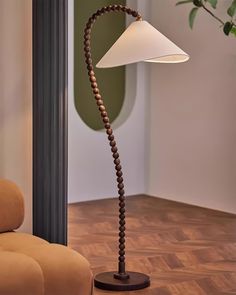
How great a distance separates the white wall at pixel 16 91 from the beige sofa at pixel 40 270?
629mm

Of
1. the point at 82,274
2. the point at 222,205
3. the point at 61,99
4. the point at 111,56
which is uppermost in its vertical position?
the point at 111,56

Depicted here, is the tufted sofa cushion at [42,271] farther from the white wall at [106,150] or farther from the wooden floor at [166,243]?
the white wall at [106,150]

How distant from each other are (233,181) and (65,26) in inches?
131

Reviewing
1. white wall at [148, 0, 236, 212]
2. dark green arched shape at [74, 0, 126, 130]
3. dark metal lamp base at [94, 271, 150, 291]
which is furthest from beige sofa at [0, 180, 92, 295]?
dark green arched shape at [74, 0, 126, 130]

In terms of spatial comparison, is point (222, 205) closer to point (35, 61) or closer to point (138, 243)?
point (138, 243)

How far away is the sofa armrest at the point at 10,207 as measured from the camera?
305 centimetres

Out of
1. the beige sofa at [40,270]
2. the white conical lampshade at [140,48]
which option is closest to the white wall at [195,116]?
the white conical lampshade at [140,48]

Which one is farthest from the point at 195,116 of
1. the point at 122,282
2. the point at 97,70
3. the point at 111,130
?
the point at 122,282

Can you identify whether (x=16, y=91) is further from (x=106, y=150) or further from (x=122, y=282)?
(x=106, y=150)

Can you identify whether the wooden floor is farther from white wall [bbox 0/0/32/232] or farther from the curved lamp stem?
white wall [bbox 0/0/32/232]

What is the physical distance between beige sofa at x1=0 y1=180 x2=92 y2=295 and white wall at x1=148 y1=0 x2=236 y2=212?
3.72 metres

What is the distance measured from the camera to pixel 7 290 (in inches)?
97.4

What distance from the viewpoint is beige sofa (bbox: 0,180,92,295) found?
2.52 meters

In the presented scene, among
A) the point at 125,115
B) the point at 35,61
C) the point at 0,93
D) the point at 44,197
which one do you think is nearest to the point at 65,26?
the point at 35,61
